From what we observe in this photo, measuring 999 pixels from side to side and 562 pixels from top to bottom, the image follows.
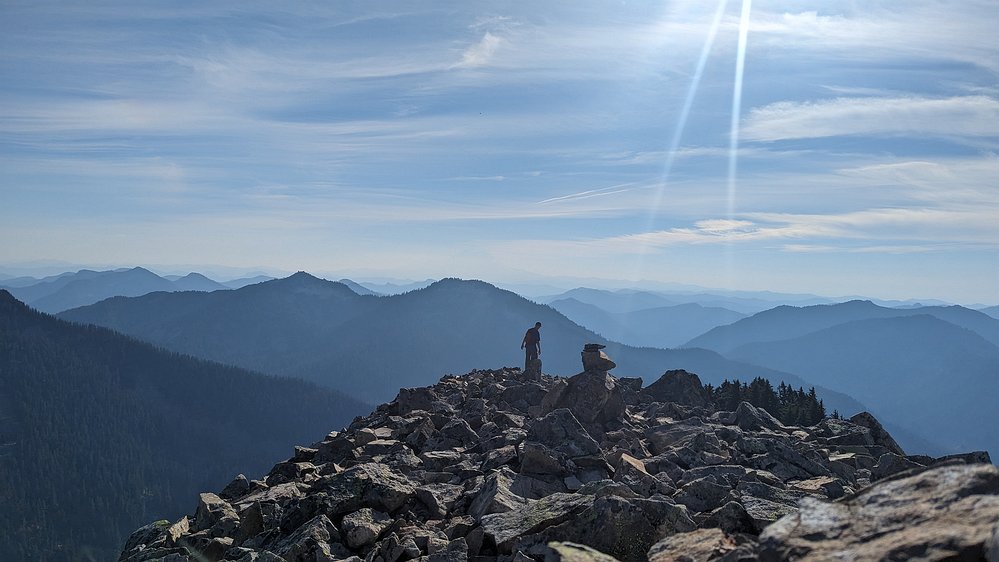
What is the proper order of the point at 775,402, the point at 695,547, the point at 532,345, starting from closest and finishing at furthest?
the point at 695,547 → the point at 532,345 → the point at 775,402

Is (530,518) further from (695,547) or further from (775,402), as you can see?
(775,402)

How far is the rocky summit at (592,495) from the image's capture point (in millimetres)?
8883

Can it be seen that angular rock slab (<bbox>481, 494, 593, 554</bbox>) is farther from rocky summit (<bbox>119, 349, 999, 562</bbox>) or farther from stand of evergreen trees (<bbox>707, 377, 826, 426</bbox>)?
stand of evergreen trees (<bbox>707, 377, 826, 426</bbox>)

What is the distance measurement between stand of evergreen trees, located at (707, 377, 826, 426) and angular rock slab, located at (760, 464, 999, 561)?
41.0 meters

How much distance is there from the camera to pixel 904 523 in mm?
8508

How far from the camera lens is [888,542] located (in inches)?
321

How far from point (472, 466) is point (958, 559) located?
20535 mm

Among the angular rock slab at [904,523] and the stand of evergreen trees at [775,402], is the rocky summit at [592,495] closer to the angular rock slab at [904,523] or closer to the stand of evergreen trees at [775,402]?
the angular rock slab at [904,523]

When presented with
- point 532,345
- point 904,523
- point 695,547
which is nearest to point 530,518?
point 695,547

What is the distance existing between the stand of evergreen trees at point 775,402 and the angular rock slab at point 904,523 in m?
41.0

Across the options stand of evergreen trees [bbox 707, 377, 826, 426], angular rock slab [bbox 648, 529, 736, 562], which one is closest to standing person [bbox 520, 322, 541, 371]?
stand of evergreen trees [bbox 707, 377, 826, 426]

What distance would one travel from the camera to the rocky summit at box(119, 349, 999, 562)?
8.88m

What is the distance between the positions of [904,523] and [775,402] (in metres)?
57.5

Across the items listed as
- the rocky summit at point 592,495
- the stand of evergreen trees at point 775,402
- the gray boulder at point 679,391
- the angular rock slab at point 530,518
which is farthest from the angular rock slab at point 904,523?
the stand of evergreen trees at point 775,402
